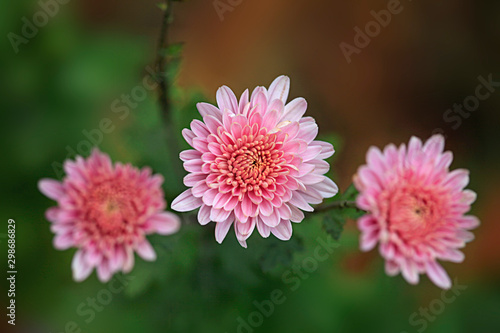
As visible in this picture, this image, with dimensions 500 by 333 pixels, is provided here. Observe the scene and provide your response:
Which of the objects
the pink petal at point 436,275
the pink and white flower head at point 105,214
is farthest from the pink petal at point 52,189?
the pink petal at point 436,275

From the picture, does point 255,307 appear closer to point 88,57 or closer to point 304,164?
point 304,164

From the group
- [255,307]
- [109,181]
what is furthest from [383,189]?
[255,307]

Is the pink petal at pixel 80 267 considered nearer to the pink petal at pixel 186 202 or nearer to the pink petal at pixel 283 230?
the pink petal at pixel 186 202

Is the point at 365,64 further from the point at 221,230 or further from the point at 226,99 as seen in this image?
the point at 221,230

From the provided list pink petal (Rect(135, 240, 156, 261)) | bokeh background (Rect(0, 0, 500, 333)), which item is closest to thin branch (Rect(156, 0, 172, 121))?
bokeh background (Rect(0, 0, 500, 333))

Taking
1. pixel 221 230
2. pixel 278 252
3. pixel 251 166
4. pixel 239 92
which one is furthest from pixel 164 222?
pixel 239 92

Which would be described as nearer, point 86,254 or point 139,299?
point 86,254

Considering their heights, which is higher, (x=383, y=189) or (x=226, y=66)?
(x=226, y=66)
